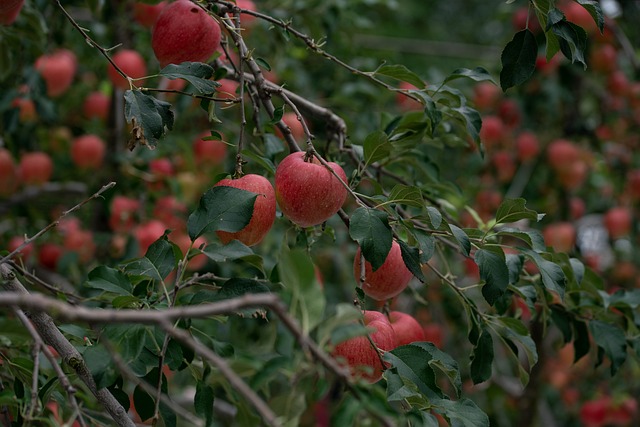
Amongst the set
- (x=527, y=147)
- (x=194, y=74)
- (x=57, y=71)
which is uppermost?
(x=194, y=74)

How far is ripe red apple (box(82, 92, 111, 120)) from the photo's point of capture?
7.04 feet

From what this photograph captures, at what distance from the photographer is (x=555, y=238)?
7.54 feet

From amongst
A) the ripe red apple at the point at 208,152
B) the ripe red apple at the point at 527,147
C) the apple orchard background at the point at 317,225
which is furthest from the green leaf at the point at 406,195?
the ripe red apple at the point at 527,147

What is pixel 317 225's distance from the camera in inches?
38.2

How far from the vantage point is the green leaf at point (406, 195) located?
83cm

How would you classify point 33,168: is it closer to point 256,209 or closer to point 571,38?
point 256,209

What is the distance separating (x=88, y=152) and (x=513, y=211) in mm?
1397

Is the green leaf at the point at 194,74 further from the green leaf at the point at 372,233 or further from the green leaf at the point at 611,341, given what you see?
the green leaf at the point at 611,341

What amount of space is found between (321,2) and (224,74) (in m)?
0.78

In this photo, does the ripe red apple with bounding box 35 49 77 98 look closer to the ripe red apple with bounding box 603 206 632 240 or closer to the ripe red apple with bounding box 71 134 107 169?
the ripe red apple with bounding box 71 134 107 169

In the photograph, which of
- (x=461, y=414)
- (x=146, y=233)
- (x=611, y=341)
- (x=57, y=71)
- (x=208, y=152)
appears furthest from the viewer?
(x=208, y=152)

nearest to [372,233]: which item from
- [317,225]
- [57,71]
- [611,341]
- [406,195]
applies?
[406,195]

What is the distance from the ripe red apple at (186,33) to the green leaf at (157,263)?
0.28 m

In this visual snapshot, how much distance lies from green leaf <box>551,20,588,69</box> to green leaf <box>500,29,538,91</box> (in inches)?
1.5
